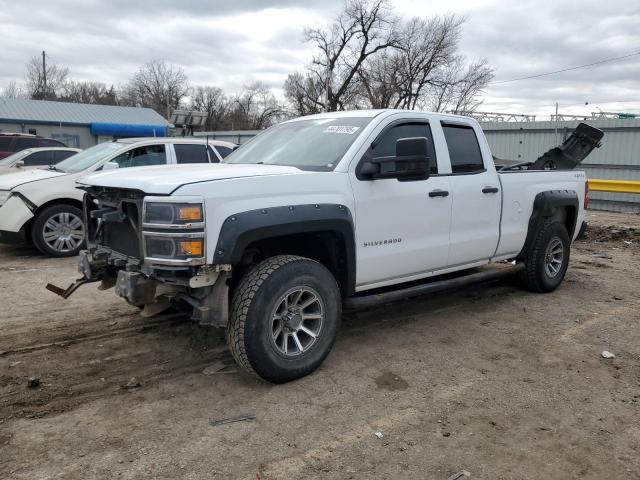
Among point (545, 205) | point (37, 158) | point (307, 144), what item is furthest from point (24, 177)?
point (545, 205)

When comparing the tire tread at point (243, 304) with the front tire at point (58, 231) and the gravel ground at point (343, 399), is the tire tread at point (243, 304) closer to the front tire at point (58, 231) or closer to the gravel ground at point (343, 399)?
the gravel ground at point (343, 399)

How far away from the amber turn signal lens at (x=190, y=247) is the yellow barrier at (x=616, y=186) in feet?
43.2

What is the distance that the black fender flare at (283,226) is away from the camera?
3.35 meters

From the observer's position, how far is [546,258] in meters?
6.19

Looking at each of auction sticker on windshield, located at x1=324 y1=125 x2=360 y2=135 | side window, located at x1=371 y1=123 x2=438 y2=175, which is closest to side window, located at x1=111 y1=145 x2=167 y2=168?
auction sticker on windshield, located at x1=324 y1=125 x2=360 y2=135

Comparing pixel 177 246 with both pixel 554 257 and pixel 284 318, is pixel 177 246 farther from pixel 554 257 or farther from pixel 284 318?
pixel 554 257

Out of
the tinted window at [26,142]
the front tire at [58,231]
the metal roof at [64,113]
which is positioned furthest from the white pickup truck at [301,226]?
the metal roof at [64,113]

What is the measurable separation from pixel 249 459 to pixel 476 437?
1.37 metres

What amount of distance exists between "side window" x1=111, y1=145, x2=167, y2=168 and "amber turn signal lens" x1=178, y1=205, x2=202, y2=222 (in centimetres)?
507

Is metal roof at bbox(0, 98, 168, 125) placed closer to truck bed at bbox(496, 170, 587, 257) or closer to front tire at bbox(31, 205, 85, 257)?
front tire at bbox(31, 205, 85, 257)

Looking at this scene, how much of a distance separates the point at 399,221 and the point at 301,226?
1.02m

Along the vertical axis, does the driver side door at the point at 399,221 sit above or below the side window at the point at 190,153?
below

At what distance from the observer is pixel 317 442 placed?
10.1ft

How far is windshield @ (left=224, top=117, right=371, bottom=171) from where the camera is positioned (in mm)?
4234
